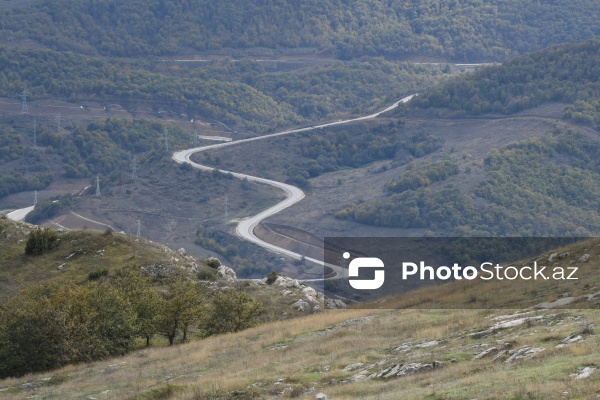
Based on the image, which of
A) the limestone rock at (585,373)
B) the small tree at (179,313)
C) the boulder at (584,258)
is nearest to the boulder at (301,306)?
the small tree at (179,313)

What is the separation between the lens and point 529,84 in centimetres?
15338

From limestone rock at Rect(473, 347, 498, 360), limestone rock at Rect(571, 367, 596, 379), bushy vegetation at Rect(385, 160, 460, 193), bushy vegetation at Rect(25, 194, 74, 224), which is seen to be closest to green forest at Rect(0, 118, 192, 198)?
bushy vegetation at Rect(25, 194, 74, 224)

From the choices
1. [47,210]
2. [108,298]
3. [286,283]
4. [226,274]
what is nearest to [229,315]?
[108,298]

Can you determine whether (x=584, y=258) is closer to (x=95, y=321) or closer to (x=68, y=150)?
(x=95, y=321)

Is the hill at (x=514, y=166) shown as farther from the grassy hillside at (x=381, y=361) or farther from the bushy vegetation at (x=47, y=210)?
the grassy hillside at (x=381, y=361)

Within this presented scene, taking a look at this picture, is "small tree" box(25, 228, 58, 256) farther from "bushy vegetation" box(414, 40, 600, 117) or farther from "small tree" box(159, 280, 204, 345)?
"bushy vegetation" box(414, 40, 600, 117)

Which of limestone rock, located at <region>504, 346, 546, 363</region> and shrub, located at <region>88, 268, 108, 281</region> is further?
shrub, located at <region>88, 268, 108, 281</region>

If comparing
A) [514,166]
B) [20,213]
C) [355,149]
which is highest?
[514,166]

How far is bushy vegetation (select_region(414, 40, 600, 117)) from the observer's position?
149625mm

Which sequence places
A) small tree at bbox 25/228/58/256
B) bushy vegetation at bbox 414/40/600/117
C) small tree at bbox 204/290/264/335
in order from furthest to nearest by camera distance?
bushy vegetation at bbox 414/40/600/117, small tree at bbox 25/228/58/256, small tree at bbox 204/290/264/335

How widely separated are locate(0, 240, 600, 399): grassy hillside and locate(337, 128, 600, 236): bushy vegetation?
83262 millimetres

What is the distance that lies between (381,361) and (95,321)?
14.2m

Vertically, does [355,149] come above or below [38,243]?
below

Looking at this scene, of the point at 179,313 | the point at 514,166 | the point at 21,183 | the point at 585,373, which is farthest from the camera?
the point at 21,183
